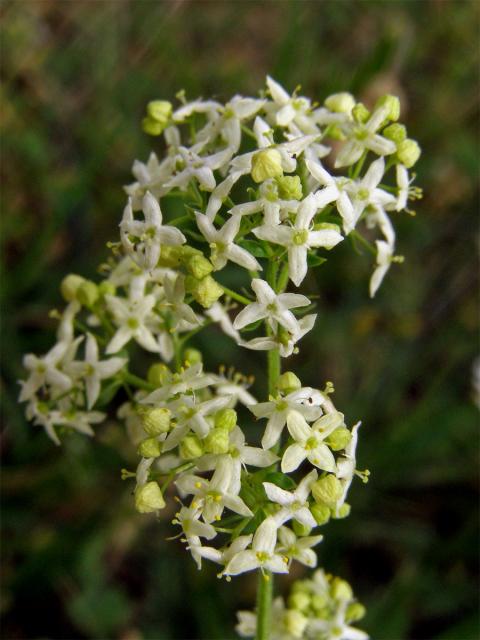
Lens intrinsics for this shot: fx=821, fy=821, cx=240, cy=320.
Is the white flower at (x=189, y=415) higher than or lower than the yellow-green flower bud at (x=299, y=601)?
higher

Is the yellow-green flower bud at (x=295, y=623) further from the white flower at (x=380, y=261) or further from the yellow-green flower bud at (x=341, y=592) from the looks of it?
the white flower at (x=380, y=261)

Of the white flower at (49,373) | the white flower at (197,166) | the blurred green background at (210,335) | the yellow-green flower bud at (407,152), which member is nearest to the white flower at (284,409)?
the white flower at (197,166)

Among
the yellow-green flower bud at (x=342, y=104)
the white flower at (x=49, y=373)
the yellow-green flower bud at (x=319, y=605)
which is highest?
the yellow-green flower bud at (x=342, y=104)

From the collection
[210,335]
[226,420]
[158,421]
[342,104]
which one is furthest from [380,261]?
[210,335]

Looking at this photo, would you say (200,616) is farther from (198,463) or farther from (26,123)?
(26,123)

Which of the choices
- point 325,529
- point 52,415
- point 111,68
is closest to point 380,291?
point 325,529

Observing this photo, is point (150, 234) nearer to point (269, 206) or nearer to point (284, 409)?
point (269, 206)
